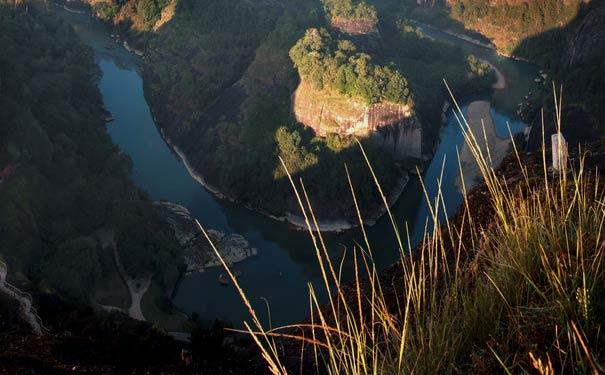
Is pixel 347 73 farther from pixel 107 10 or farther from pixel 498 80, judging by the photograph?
pixel 107 10

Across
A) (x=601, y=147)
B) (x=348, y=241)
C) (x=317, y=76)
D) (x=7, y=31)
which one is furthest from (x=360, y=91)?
(x=601, y=147)

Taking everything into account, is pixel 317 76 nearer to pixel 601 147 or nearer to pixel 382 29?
pixel 382 29

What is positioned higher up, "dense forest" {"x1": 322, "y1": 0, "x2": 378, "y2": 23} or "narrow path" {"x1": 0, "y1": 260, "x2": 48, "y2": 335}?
"dense forest" {"x1": 322, "y1": 0, "x2": 378, "y2": 23}

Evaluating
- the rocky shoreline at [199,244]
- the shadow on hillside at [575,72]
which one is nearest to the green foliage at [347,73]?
the shadow on hillside at [575,72]

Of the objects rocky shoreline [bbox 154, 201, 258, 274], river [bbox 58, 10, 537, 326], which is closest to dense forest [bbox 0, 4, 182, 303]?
rocky shoreline [bbox 154, 201, 258, 274]

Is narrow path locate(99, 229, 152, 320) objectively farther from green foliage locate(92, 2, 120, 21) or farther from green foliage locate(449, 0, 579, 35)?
green foliage locate(449, 0, 579, 35)

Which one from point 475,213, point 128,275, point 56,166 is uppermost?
point 475,213

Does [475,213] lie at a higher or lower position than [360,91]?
higher

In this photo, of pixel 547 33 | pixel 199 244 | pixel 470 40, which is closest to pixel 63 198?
pixel 199 244
